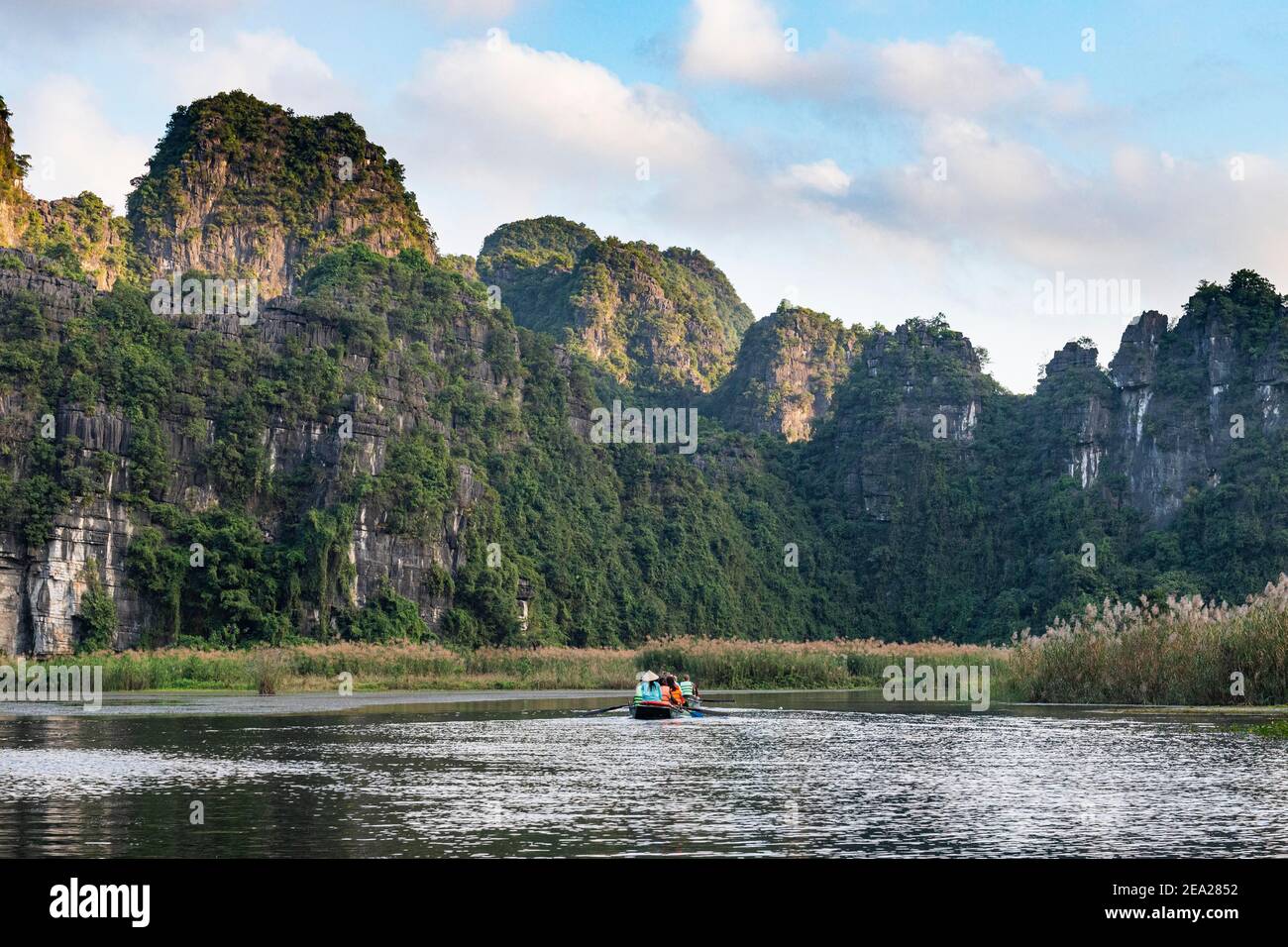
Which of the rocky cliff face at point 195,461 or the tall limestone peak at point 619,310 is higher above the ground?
the tall limestone peak at point 619,310

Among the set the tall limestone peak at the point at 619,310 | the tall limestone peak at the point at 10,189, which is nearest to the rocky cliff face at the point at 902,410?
the tall limestone peak at the point at 619,310

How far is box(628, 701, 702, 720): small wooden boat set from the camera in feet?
117

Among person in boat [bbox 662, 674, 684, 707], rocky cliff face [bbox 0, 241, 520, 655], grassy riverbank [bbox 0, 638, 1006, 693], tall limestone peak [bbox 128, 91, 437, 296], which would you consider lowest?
grassy riverbank [bbox 0, 638, 1006, 693]

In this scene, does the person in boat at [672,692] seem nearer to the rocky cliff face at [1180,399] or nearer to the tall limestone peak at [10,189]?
the tall limestone peak at [10,189]

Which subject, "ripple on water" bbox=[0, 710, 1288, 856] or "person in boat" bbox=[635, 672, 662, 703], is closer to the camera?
"ripple on water" bbox=[0, 710, 1288, 856]

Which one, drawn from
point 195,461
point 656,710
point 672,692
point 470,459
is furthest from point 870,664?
point 470,459

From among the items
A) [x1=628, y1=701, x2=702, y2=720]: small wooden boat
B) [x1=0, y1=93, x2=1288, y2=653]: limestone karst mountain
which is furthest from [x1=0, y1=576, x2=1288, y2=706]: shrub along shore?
[x1=0, y1=93, x2=1288, y2=653]: limestone karst mountain

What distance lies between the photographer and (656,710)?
118 feet

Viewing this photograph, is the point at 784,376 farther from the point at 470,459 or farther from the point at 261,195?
the point at 470,459

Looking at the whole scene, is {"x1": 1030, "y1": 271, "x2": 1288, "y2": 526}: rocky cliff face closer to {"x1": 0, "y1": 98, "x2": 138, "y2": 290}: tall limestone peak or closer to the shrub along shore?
the shrub along shore

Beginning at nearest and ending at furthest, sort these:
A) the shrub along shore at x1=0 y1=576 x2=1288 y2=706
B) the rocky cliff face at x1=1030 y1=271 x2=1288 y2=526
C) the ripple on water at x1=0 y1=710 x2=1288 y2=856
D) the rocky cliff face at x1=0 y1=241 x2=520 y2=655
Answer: the ripple on water at x1=0 y1=710 x2=1288 y2=856 → the shrub along shore at x1=0 y1=576 x2=1288 y2=706 → the rocky cliff face at x1=0 y1=241 x2=520 y2=655 → the rocky cliff face at x1=1030 y1=271 x2=1288 y2=526

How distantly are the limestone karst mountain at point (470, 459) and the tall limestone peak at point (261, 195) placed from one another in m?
0.28

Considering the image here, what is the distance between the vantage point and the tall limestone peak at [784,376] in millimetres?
153125

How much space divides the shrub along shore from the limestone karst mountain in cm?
1769
